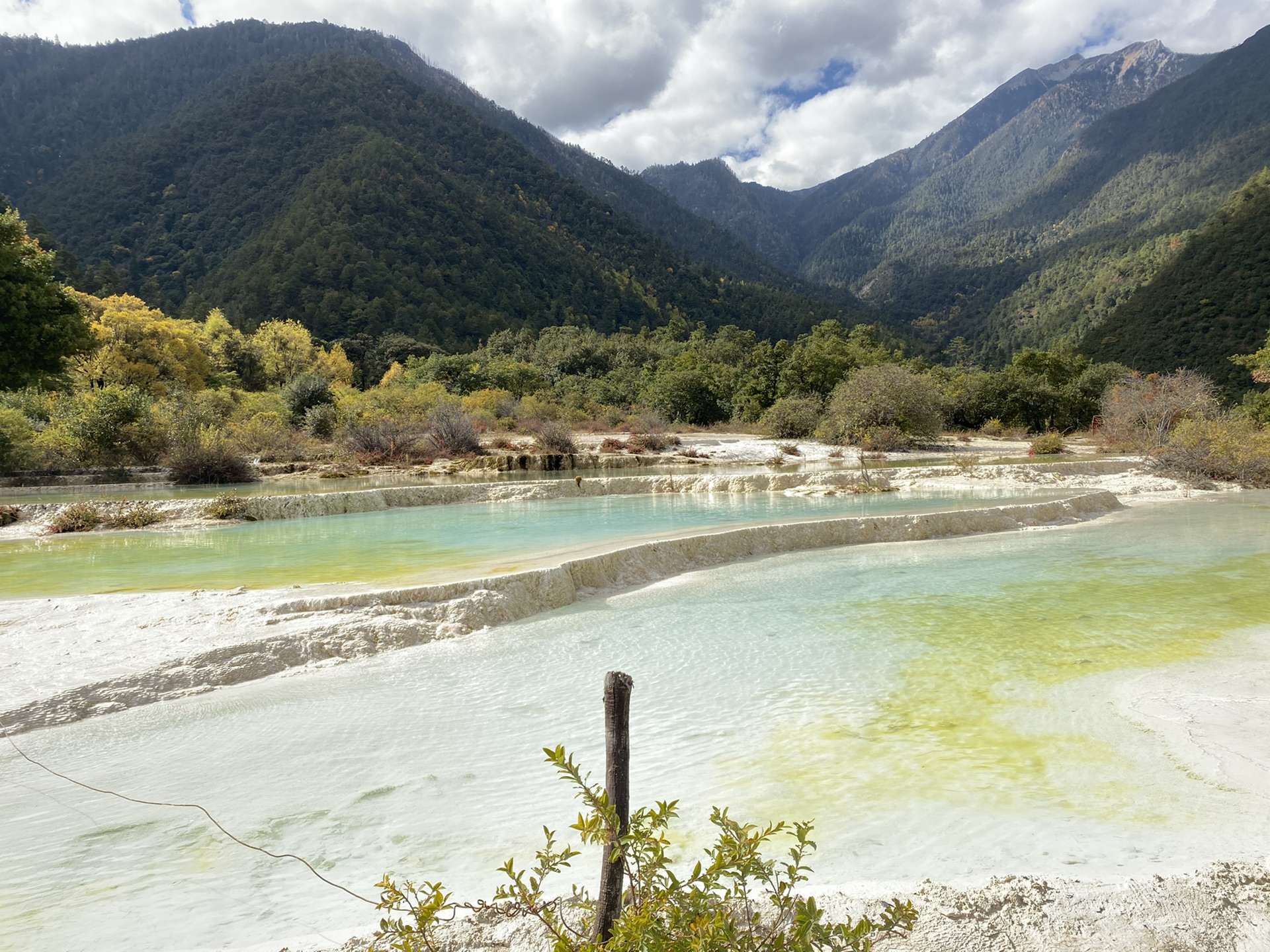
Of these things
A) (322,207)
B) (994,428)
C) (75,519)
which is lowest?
(75,519)

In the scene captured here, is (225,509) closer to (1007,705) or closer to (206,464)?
(206,464)

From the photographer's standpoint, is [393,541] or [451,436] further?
[451,436]

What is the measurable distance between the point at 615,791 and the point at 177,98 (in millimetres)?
146600

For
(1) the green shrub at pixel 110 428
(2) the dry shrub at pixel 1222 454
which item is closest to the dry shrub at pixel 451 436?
(1) the green shrub at pixel 110 428

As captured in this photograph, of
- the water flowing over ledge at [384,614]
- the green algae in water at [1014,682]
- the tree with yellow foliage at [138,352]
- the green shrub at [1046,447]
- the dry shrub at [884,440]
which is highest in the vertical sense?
Result: the tree with yellow foliage at [138,352]

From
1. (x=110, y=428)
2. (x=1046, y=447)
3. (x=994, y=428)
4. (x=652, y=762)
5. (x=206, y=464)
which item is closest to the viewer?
(x=652, y=762)

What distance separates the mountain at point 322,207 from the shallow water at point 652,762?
5364 cm

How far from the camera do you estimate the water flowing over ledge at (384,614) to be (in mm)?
4859

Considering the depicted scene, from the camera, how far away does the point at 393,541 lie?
10.7m

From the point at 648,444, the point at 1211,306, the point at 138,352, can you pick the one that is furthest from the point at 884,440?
the point at 1211,306

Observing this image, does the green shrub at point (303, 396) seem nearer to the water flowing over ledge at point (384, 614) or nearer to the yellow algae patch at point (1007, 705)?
the water flowing over ledge at point (384, 614)

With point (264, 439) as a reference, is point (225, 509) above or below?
below

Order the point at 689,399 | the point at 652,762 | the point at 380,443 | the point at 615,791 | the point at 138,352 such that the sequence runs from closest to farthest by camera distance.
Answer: the point at 615,791 < the point at 652,762 < the point at 380,443 < the point at 138,352 < the point at 689,399

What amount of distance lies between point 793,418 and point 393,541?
74.5 feet
